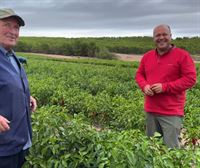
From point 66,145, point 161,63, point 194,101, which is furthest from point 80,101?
point 66,145

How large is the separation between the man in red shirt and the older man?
1.96 metres

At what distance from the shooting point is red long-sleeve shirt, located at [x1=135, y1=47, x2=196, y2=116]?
4758 millimetres

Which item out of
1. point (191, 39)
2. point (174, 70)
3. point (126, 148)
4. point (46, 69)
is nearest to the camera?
point (126, 148)

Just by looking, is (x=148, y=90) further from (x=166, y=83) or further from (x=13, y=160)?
(x=13, y=160)

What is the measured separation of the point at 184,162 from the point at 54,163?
3.81 ft

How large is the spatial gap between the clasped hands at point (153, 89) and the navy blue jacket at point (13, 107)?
1.92 metres

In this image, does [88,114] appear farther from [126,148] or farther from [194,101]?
[126,148]

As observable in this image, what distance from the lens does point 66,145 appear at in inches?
151

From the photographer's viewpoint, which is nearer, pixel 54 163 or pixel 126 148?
pixel 126 148

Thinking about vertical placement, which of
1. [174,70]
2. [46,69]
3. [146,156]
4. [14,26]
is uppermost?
[14,26]

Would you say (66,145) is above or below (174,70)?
below

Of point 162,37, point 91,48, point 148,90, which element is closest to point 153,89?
point 148,90

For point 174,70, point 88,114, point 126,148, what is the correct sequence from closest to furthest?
point 126,148 < point 174,70 < point 88,114

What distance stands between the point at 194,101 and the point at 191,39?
60607 millimetres
